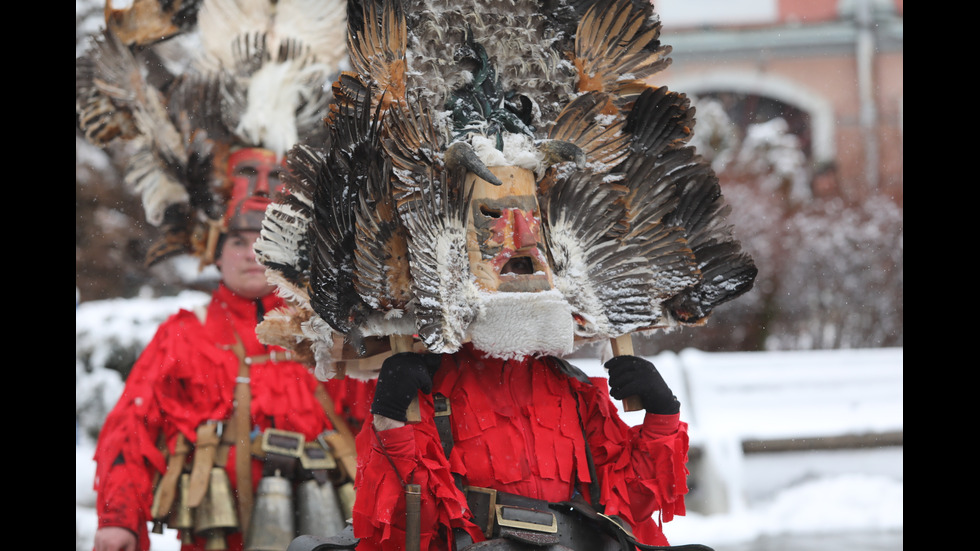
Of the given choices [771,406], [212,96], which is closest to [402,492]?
[212,96]

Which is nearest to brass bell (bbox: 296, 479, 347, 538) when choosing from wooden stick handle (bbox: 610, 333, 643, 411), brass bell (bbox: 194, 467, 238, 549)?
brass bell (bbox: 194, 467, 238, 549)

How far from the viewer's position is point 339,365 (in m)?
2.98

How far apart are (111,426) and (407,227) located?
6.83 feet

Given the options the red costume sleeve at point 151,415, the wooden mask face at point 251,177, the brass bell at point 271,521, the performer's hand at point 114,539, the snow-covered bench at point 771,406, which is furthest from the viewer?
the snow-covered bench at point 771,406

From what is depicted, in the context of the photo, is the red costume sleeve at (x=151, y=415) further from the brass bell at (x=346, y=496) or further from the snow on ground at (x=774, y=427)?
the snow on ground at (x=774, y=427)

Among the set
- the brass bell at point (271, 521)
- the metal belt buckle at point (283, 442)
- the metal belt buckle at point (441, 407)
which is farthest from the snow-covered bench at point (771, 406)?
the metal belt buckle at point (441, 407)

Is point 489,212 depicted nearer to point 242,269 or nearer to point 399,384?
point 399,384

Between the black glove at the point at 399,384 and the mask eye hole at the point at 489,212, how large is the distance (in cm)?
44

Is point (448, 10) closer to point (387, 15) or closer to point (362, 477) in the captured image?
point (387, 15)

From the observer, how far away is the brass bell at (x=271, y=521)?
3996 mm

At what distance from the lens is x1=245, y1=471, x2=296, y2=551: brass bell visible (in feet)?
13.1

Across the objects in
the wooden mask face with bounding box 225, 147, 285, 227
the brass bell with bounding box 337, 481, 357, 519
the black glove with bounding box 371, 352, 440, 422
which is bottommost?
the brass bell with bounding box 337, 481, 357, 519

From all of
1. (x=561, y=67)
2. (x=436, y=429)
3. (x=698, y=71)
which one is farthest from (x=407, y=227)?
(x=698, y=71)

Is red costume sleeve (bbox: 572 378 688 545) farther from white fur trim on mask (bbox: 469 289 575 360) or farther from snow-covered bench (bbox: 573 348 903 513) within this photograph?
snow-covered bench (bbox: 573 348 903 513)
